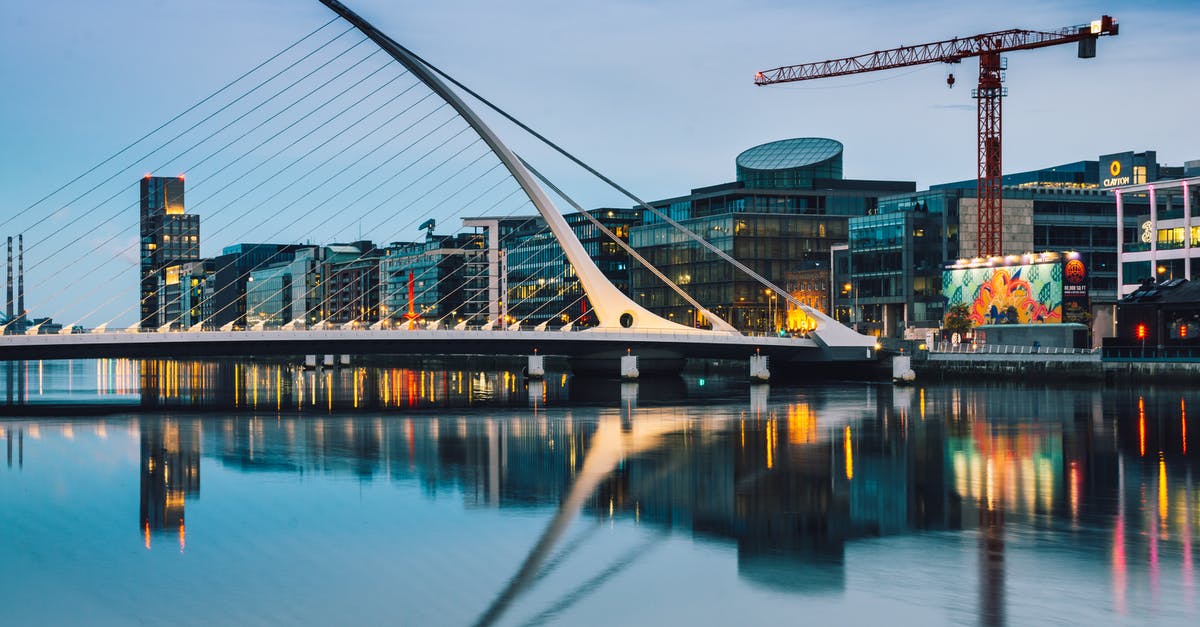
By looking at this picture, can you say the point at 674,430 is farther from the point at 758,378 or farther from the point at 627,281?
the point at 627,281

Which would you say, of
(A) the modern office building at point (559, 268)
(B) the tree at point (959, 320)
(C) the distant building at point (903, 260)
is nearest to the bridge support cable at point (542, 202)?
(B) the tree at point (959, 320)

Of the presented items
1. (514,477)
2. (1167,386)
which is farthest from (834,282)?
(514,477)

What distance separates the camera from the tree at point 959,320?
3666 inches

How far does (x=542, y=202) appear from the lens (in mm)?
77000

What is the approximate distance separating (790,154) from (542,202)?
293 feet

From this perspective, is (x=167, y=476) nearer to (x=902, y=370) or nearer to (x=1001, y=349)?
(x=902, y=370)

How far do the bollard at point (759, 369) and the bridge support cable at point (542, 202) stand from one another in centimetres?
461

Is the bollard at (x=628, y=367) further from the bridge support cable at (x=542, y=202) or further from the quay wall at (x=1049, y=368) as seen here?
the quay wall at (x=1049, y=368)

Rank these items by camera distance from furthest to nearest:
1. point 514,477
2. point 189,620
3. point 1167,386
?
point 1167,386 < point 514,477 < point 189,620

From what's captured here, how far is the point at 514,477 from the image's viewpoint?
3350cm

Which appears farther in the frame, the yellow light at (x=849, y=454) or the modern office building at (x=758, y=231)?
the modern office building at (x=758, y=231)

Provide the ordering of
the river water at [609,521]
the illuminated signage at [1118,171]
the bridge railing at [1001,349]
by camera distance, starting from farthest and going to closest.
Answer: the illuminated signage at [1118,171] → the bridge railing at [1001,349] → the river water at [609,521]

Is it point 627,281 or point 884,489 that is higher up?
point 627,281

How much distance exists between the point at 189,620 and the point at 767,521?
37.6 feet
